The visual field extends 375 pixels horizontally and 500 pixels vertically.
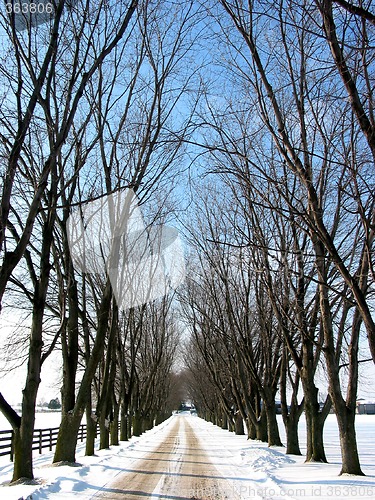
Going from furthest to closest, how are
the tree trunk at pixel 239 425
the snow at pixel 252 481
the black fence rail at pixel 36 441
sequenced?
the tree trunk at pixel 239 425 < the black fence rail at pixel 36 441 < the snow at pixel 252 481

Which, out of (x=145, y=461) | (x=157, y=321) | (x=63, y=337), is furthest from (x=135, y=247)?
(x=157, y=321)

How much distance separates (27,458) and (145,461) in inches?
205

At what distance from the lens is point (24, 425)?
803cm

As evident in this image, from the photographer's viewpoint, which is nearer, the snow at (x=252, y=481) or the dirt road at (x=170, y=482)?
the snow at (x=252, y=481)

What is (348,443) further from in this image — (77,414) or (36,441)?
(36,441)

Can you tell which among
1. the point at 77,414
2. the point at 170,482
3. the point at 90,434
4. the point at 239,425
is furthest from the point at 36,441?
the point at 239,425

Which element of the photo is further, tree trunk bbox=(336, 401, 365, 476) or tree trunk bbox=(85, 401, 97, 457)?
tree trunk bbox=(85, 401, 97, 457)

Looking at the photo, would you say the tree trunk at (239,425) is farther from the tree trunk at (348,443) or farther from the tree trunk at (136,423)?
the tree trunk at (348,443)

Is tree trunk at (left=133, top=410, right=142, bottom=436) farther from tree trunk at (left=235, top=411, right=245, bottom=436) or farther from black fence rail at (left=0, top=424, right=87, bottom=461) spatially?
black fence rail at (left=0, top=424, right=87, bottom=461)

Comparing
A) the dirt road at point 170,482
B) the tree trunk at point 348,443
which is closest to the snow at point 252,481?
the dirt road at point 170,482

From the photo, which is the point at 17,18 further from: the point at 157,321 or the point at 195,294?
the point at 157,321

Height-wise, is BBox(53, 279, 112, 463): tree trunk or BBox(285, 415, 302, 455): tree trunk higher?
BBox(53, 279, 112, 463): tree trunk

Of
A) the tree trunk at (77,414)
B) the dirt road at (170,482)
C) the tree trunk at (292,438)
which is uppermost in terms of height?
the tree trunk at (77,414)

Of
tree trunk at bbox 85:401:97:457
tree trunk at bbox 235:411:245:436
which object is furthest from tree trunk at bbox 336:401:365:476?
tree trunk at bbox 235:411:245:436
